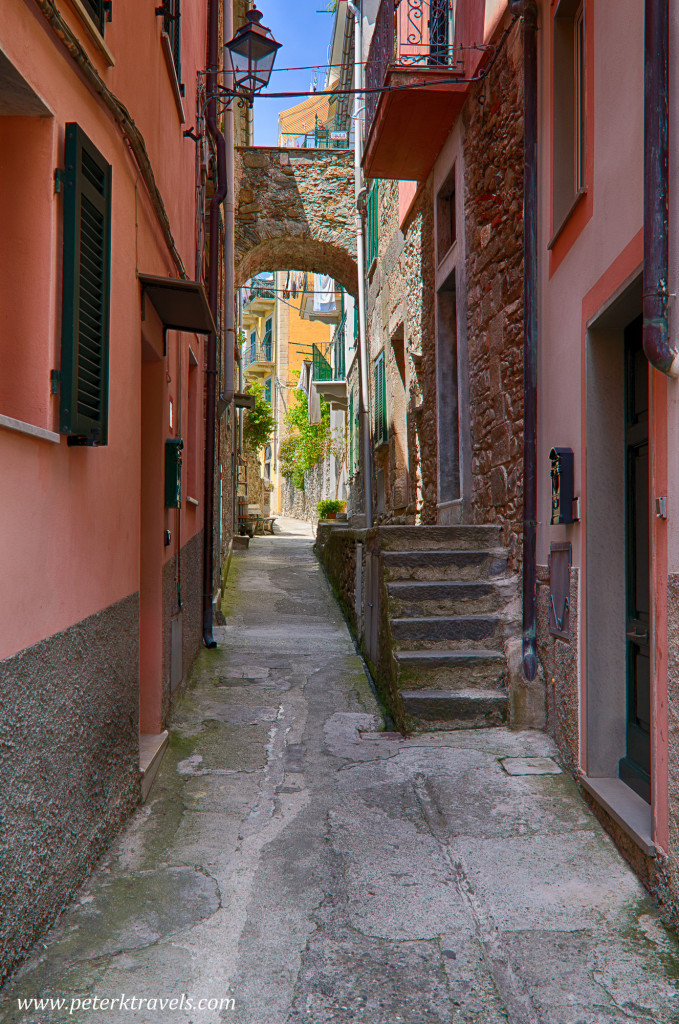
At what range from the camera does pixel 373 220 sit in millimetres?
14148

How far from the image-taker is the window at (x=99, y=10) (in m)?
3.17

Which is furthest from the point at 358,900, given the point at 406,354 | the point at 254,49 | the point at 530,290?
the point at 406,354

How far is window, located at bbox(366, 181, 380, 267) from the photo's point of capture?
1374 centimetres

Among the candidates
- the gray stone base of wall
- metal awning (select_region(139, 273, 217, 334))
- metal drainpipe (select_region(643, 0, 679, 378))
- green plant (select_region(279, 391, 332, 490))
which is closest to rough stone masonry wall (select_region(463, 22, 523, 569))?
metal awning (select_region(139, 273, 217, 334))

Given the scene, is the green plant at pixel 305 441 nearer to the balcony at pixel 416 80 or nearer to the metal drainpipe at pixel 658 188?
the balcony at pixel 416 80

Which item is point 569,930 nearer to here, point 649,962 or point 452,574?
point 649,962

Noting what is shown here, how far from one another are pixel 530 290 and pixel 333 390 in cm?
1585

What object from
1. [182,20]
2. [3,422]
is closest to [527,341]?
[182,20]

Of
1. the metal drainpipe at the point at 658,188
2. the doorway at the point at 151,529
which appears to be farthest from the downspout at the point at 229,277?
the metal drainpipe at the point at 658,188

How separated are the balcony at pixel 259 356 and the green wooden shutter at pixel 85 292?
36.4 m

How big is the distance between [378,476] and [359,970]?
39.9 ft

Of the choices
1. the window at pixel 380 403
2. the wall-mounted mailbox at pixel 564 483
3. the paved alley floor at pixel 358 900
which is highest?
the window at pixel 380 403

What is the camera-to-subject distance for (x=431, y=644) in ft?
17.9

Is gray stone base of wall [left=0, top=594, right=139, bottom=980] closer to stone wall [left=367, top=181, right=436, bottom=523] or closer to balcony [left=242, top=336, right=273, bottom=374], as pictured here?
stone wall [left=367, top=181, right=436, bottom=523]
